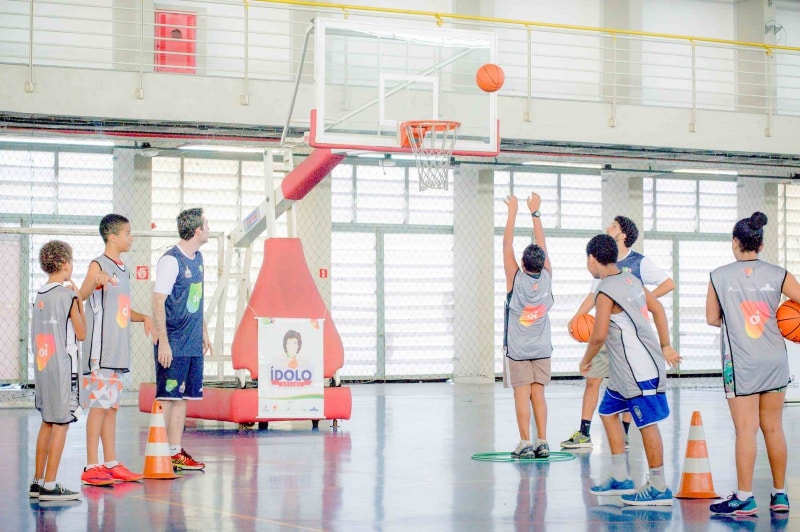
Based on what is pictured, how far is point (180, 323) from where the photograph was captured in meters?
7.11

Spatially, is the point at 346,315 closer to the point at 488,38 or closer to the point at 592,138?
the point at 592,138

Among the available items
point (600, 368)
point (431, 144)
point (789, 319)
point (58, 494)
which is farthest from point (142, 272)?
point (789, 319)

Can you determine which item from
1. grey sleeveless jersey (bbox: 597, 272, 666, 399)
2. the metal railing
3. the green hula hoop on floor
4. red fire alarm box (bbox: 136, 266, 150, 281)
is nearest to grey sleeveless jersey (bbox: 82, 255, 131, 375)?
the green hula hoop on floor

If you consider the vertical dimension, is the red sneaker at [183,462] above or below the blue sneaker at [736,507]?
below

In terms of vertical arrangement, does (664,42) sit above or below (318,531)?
above

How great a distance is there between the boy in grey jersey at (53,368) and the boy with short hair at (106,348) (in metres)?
0.33

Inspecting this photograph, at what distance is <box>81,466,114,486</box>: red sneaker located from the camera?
21.9ft

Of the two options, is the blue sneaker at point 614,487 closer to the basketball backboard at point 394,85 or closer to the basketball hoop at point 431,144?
the basketball hoop at point 431,144

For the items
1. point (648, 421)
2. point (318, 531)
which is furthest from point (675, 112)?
point (318, 531)

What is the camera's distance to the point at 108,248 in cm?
691

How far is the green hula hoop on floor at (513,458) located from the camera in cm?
789

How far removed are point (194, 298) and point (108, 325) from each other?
0.64 m

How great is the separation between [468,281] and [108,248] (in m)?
11.8

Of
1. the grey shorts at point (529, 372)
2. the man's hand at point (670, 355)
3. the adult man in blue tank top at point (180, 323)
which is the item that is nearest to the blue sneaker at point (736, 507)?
the man's hand at point (670, 355)
